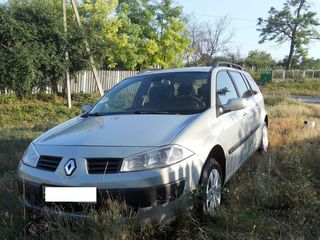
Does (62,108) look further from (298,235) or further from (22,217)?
(298,235)

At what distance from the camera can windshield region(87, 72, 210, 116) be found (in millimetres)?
4423

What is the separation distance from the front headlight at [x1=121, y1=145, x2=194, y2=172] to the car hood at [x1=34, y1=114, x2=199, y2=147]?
3.4 inches

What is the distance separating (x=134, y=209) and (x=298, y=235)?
4.20 ft

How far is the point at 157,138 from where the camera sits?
348 cm

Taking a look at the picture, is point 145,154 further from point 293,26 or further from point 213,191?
point 293,26

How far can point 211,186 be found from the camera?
3809 millimetres

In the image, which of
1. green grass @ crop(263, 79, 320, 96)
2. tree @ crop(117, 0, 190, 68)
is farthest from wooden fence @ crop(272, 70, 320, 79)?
tree @ crop(117, 0, 190, 68)

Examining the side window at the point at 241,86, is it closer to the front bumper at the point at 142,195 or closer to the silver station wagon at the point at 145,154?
the silver station wagon at the point at 145,154

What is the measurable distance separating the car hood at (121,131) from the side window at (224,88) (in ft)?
2.72

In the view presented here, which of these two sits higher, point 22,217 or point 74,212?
point 74,212

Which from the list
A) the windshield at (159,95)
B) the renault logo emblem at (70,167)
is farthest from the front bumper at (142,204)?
the windshield at (159,95)

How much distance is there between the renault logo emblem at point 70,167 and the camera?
331 cm

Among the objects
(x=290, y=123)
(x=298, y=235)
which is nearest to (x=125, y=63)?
(x=290, y=123)

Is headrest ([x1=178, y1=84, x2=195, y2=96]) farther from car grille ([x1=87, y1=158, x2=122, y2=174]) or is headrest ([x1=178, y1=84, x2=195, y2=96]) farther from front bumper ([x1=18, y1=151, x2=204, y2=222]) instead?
car grille ([x1=87, y1=158, x2=122, y2=174])
